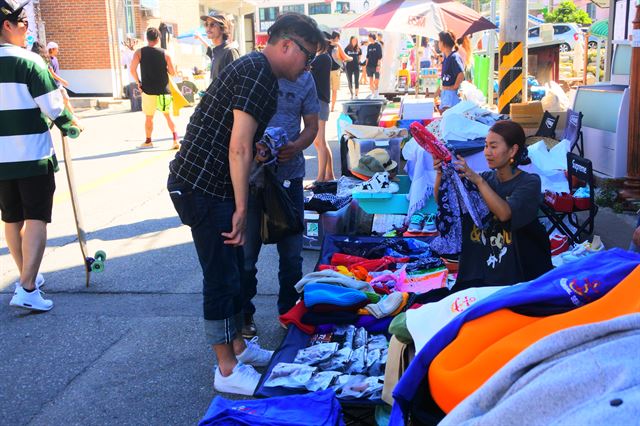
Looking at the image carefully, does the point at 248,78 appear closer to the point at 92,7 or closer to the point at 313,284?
the point at 313,284

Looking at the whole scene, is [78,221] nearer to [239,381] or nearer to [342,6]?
[239,381]

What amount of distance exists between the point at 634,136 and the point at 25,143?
18.9 feet

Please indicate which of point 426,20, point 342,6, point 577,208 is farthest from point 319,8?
point 577,208

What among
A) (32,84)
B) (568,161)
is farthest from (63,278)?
(568,161)

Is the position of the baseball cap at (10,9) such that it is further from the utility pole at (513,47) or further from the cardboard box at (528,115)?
the utility pole at (513,47)

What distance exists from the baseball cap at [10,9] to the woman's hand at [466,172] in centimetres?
302

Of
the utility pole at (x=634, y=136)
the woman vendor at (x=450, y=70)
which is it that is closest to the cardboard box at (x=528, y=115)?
the woman vendor at (x=450, y=70)

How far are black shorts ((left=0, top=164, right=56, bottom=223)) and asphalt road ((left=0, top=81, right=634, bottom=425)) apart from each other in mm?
698

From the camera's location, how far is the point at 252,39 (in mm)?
35188

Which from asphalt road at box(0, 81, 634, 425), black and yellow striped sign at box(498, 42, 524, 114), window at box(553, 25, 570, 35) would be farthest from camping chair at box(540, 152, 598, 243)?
window at box(553, 25, 570, 35)

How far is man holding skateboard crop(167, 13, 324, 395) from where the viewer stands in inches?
129

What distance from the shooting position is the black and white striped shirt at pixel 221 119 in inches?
129

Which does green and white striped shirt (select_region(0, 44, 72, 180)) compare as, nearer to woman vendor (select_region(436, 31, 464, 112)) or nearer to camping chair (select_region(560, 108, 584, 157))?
camping chair (select_region(560, 108, 584, 157))

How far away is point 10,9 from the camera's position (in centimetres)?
468
